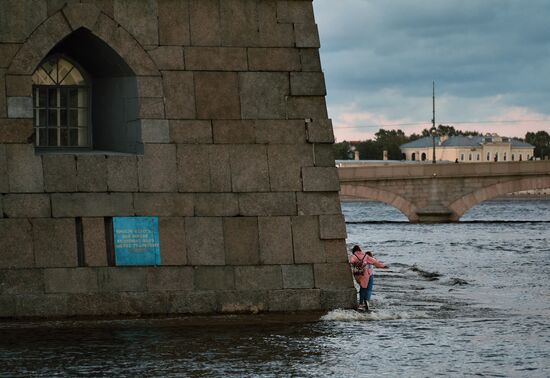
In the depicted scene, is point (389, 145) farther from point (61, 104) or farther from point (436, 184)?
point (61, 104)

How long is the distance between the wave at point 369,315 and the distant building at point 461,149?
156 m

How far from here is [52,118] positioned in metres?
16.9

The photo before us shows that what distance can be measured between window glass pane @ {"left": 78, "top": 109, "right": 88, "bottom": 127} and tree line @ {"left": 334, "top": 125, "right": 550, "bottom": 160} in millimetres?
157139

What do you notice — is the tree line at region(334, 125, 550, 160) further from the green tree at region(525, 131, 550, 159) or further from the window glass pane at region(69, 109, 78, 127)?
the window glass pane at region(69, 109, 78, 127)

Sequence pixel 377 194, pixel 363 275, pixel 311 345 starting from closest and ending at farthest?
pixel 311 345, pixel 363 275, pixel 377 194

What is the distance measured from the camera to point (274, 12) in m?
16.6

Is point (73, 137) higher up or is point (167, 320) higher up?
point (73, 137)

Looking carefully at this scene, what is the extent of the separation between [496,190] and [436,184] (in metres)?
3.34

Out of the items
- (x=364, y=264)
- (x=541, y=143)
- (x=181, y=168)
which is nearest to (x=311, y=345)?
(x=181, y=168)

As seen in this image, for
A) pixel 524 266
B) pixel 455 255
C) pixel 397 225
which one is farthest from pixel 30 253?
pixel 397 225

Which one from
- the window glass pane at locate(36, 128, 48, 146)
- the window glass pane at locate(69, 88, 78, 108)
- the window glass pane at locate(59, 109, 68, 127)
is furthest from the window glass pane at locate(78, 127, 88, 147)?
the window glass pane at locate(36, 128, 48, 146)

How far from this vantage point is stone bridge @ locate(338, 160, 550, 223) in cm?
6688

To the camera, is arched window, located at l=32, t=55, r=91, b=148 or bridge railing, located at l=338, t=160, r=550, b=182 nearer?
arched window, located at l=32, t=55, r=91, b=148

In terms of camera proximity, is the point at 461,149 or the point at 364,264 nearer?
the point at 364,264
